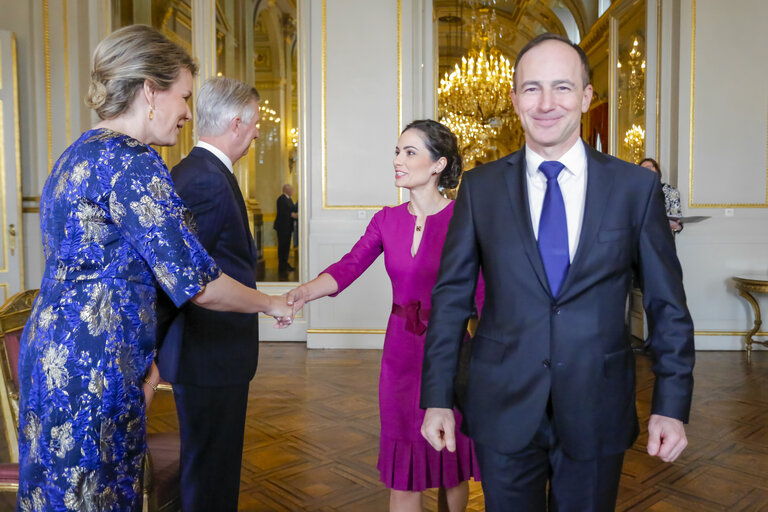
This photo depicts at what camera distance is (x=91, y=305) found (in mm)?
1479

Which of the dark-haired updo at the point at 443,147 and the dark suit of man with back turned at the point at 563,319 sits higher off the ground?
the dark-haired updo at the point at 443,147

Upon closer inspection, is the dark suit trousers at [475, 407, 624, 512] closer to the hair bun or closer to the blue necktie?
the blue necktie

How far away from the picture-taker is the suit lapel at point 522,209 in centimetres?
142

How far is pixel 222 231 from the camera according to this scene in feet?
6.79

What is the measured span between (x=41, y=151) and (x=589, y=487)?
6.19 meters

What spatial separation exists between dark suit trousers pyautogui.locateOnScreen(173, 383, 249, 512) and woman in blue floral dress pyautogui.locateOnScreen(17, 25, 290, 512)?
1.51 ft

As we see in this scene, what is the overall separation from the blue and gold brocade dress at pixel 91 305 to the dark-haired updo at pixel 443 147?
107 centimetres

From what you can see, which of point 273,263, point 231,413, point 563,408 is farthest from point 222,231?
point 273,263

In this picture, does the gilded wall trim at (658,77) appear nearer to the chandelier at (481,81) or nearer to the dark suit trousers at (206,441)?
the chandelier at (481,81)

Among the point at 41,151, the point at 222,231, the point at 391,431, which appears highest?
the point at 41,151

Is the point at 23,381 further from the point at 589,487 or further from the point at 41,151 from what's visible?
the point at 41,151

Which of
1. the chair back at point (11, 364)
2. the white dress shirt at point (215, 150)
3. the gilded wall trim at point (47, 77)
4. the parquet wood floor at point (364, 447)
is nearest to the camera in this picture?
the chair back at point (11, 364)

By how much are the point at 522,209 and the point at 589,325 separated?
292 mm

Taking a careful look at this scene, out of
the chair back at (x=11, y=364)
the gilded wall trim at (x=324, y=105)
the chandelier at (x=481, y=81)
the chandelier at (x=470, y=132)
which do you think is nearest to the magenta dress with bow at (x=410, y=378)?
the chair back at (x=11, y=364)
